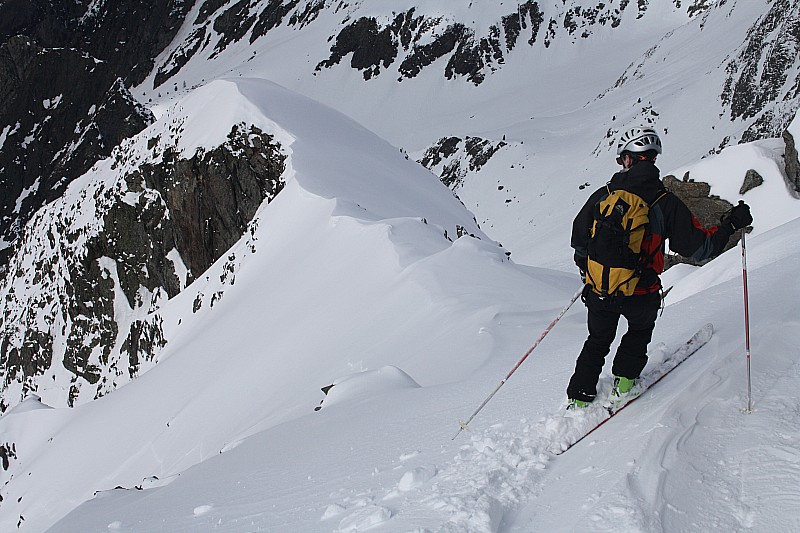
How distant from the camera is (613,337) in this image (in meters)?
3.93

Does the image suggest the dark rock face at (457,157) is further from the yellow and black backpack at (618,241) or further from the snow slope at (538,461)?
the yellow and black backpack at (618,241)

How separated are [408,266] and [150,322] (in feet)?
45.8

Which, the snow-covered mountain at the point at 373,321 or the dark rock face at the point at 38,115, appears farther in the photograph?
the dark rock face at the point at 38,115

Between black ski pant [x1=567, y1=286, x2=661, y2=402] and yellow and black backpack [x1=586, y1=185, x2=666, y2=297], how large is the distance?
12 centimetres

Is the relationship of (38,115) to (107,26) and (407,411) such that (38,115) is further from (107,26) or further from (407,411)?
(407,411)

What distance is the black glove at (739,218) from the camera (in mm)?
3543

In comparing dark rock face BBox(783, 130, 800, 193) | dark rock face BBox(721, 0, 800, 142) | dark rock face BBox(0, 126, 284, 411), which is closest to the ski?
dark rock face BBox(783, 130, 800, 193)

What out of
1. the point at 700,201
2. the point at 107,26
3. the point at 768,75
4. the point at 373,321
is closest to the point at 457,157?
the point at 768,75

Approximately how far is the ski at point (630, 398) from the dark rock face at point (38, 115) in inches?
2230

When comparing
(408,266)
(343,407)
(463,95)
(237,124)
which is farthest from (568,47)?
(343,407)

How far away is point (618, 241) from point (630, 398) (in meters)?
1.09

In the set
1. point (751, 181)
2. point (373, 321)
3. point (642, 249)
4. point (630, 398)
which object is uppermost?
point (642, 249)

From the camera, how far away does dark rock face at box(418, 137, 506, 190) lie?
1524 inches

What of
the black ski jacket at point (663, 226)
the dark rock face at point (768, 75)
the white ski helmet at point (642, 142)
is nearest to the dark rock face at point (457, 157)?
the dark rock face at point (768, 75)
